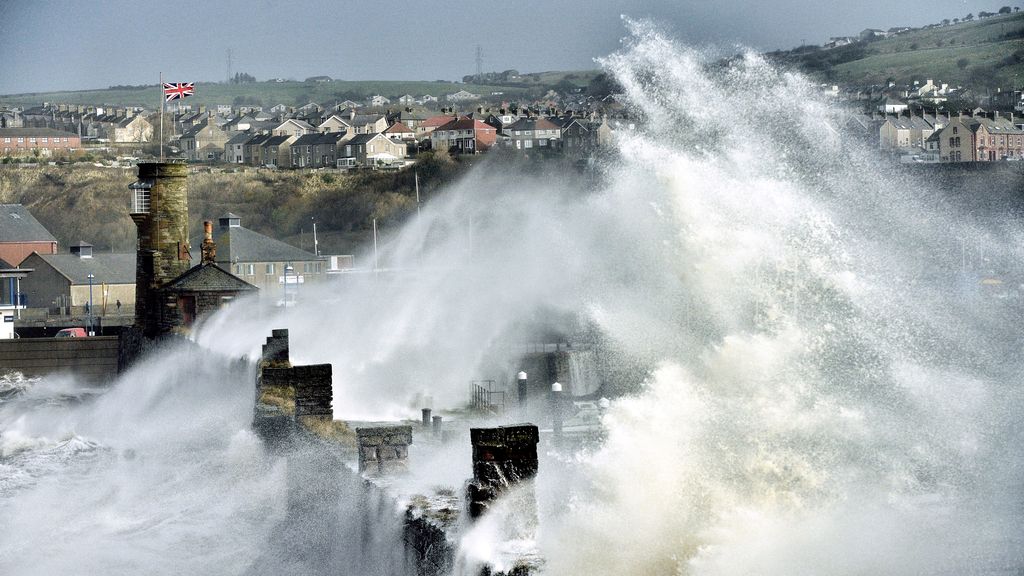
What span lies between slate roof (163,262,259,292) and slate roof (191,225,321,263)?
30.7 m

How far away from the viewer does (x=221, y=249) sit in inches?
2923

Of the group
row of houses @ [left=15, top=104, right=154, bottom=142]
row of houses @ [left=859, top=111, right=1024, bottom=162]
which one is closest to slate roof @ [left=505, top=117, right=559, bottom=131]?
row of houses @ [left=859, top=111, right=1024, bottom=162]

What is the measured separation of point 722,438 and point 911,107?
322 ft

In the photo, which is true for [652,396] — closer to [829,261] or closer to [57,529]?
[829,261]

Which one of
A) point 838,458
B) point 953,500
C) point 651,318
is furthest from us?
point 651,318

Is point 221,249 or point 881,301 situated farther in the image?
point 221,249

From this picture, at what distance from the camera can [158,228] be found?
4528 centimetres

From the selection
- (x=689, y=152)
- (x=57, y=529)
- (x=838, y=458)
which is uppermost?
(x=689, y=152)

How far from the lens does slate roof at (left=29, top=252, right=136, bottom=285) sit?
7769 cm

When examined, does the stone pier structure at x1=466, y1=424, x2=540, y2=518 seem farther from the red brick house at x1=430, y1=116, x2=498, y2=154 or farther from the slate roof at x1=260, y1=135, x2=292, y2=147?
the slate roof at x1=260, y1=135, x2=292, y2=147

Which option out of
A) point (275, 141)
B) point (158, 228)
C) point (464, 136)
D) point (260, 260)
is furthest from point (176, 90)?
point (275, 141)

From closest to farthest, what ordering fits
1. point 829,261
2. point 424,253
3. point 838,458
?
point 838,458
point 829,261
point 424,253

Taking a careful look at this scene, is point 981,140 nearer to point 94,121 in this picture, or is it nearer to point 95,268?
point 95,268

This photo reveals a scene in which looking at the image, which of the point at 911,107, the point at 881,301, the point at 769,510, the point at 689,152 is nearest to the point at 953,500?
the point at 881,301
